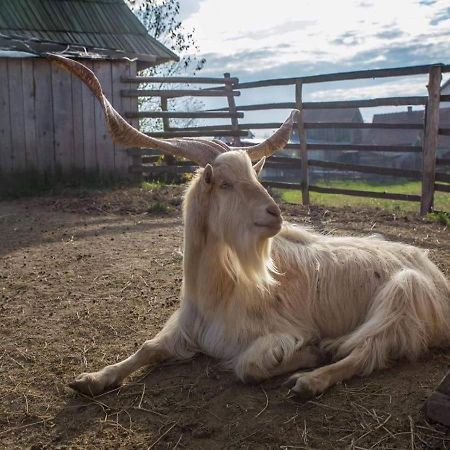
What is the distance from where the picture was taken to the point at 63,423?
295 centimetres

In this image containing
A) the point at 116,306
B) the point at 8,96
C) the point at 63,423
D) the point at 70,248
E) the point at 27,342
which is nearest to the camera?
the point at 63,423

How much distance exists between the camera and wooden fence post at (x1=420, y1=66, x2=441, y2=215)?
8.32m

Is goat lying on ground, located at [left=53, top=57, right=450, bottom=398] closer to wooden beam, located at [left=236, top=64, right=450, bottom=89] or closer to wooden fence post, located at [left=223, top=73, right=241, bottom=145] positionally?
wooden beam, located at [left=236, top=64, right=450, bottom=89]

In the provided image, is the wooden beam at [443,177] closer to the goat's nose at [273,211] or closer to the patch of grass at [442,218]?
the patch of grass at [442,218]

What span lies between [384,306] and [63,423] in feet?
6.13

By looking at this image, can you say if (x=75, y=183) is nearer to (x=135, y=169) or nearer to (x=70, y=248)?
(x=135, y=169)

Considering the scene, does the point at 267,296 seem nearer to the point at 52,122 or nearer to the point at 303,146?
the point at 303,146

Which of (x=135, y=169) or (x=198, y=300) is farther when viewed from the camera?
(x=135, y=169)

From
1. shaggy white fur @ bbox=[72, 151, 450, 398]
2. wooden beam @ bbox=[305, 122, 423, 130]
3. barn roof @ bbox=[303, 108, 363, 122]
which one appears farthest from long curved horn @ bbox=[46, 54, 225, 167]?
barn roof @ bbox=[303, 108, 363, 122]

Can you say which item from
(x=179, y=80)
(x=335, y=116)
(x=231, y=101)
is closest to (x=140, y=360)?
(x=179, y=80)

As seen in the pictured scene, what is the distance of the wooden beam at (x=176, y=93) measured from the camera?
35.4 feet

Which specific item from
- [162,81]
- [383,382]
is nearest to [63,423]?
[383,382]

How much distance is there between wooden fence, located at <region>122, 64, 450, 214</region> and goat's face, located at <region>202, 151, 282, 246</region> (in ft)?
18.1

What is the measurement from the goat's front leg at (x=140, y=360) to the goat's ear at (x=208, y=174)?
0.92 metres
